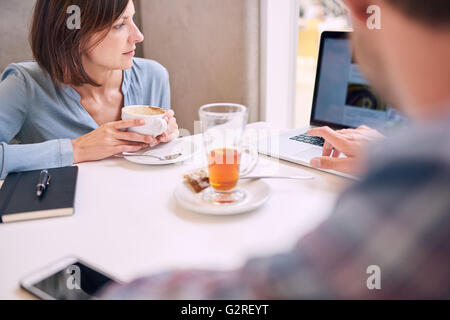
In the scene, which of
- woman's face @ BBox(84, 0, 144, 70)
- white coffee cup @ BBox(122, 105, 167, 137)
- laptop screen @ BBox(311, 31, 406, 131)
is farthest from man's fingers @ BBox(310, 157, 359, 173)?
woman's face @ BBox(84, 0, 144, 70)

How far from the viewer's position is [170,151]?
1074mm

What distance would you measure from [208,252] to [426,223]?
0.40 m

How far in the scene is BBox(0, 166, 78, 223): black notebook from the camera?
731 millimetres

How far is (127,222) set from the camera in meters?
0.72

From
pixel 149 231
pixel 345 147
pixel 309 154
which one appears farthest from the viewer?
pixel 309 154

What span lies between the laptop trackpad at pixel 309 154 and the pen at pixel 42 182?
0.60m

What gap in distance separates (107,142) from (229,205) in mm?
450

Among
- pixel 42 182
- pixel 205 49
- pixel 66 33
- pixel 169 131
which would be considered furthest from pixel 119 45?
pixel 205 49

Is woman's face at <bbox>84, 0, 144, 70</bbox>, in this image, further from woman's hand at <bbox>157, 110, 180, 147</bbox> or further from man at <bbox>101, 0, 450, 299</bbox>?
man at <bbox>101, 0, 450, 299</bbox>

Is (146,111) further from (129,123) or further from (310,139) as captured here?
(310,139)

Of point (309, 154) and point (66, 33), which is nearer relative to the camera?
point (309, 154)

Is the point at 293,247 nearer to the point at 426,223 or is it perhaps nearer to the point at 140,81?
the point at 426,223

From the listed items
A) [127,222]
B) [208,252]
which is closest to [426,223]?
[208,252]

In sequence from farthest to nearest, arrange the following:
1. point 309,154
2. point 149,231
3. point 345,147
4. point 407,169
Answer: point 309,154, point 345,147, point 149,231, point 407,169
